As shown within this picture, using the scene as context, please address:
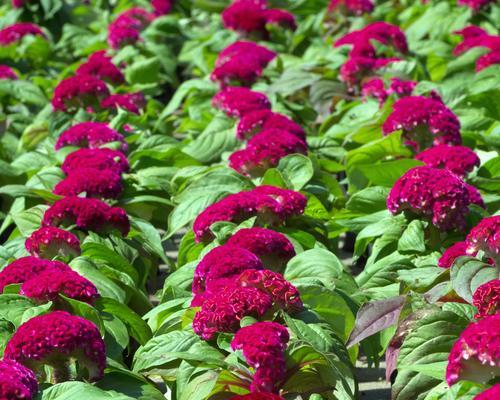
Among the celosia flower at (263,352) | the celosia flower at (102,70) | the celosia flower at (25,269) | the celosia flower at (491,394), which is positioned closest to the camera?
the celosia flower at (491,394)

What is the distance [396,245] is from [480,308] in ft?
3.78

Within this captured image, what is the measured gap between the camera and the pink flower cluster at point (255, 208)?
13.2ft

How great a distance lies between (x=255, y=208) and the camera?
4.06 m

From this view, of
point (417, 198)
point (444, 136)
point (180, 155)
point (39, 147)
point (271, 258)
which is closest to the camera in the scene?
point (271, 258)

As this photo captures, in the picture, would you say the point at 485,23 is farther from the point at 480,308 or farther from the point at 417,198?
the point at 480,308

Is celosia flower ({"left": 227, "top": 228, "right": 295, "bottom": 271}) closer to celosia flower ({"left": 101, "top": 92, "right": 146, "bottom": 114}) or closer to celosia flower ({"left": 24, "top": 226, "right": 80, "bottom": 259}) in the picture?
celosia flower ({"left": 24, "top": 226, "right": 80, "bottom": 259})

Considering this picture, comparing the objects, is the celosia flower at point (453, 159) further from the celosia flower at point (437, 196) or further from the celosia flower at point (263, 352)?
the celosia flower at point (263, 352)

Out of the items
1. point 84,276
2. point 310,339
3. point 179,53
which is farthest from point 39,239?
point 179,53

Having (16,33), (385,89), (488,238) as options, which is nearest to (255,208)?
(488,238)

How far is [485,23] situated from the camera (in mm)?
7914

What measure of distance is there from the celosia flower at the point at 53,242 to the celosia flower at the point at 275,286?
85 cm

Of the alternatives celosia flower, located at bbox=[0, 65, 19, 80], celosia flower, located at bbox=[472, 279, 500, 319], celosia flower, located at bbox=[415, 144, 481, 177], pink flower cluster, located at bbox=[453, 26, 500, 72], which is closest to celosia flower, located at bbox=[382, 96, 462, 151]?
celosia flower, located at bbox=[415, 144, 481, 177]

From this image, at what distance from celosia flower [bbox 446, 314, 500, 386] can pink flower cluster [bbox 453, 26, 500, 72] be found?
364cm

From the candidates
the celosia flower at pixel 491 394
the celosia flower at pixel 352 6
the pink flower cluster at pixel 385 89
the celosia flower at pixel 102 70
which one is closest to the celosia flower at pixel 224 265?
the celosia flower at pixel 491 394
